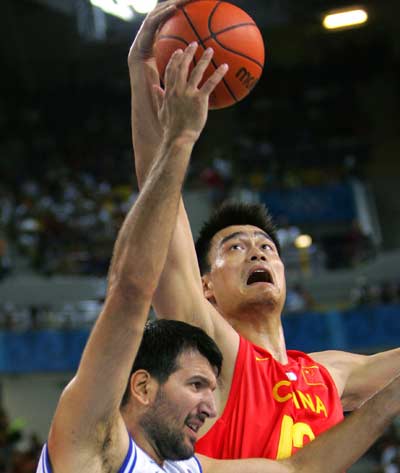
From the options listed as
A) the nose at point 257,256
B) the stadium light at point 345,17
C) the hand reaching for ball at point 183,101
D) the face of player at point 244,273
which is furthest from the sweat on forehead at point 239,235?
the stadium light at point 345,17

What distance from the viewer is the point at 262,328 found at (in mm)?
3797

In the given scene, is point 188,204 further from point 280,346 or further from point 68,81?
point 280,346

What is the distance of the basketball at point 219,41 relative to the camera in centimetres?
312

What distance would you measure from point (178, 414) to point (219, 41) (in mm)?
1351

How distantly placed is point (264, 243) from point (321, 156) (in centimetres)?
1723

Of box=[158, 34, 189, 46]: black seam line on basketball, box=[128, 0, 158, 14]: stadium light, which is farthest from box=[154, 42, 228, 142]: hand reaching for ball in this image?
box=[128, 0, 158, 14]: stadium light

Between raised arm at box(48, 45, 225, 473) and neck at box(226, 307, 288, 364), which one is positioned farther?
neck at box(226, 307, 288, 364)

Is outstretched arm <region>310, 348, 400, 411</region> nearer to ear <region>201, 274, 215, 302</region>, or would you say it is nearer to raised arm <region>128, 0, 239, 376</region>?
ear <region>201, 274, 215, 302</region>

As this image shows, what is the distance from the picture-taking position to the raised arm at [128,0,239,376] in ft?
10.5

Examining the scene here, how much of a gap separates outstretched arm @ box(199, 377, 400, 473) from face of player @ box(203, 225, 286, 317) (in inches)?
34.4

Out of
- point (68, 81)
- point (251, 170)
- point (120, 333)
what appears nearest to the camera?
point (120, 333)

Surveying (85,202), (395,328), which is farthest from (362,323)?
(85,202)

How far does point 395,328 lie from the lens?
13.9 meters

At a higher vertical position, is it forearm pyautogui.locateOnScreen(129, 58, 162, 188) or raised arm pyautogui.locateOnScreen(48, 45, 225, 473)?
forearm pyautogui.locateOnScreen(129, 58, 162, 188)
